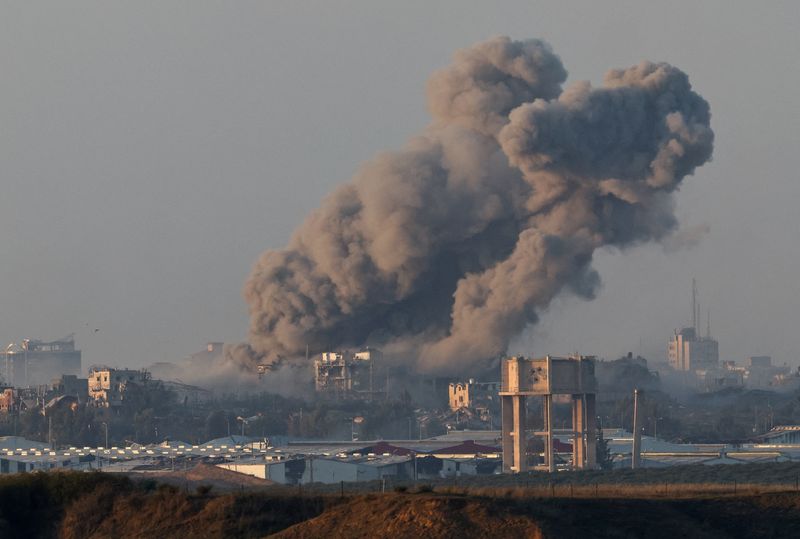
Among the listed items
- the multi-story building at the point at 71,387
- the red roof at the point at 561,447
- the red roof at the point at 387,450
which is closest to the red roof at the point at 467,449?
the red roof at the point at 387,450

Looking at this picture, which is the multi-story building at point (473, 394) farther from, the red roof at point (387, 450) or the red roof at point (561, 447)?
the red roof at point (561, 447)

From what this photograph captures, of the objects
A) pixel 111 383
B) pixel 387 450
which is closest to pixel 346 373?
pixel 111 383

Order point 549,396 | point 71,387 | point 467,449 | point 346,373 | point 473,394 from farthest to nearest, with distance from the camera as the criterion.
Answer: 1. point 71,387
2. point 473,394
3. point 346,373
4. point 467,449
5. point 549,396

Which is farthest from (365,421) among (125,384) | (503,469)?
(503,469)

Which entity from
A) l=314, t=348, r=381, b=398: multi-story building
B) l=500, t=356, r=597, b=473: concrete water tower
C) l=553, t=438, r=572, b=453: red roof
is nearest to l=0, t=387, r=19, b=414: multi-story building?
l=314, t=348, r=381, b=398: multi-story building

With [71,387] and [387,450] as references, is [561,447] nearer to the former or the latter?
[387,450]

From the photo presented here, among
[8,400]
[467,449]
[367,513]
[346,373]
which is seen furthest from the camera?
[8,400]
